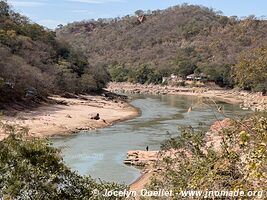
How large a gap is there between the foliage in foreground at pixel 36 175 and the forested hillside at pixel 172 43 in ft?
261

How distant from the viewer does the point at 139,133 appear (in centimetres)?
3684

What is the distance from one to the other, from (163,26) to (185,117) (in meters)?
128

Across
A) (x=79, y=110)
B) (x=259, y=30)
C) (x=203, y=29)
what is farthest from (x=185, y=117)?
(x=203, y=29)

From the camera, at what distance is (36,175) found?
26.2ft

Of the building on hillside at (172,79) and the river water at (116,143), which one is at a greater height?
the building on hillside at (172,79)

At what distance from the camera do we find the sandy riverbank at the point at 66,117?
34.8 m

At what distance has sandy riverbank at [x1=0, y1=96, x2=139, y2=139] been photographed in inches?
1368

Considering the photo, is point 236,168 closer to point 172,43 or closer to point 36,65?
point 36,65

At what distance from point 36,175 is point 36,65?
51.1 m

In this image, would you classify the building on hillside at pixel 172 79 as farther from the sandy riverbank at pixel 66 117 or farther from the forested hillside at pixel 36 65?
the sandy riverbank at pixel 66 117

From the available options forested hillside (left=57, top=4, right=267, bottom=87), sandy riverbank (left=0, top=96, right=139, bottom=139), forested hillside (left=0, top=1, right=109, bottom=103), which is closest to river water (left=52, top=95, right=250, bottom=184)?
sandy riverbank (left=0, top=96, right=139, bottom=139)

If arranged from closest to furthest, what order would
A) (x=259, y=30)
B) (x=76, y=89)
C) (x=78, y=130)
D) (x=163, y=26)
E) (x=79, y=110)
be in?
(x=78, y=130)
(x=79, y=110)
(x=76, y=89)
(x=259, y=30)
(x=163, y=26)

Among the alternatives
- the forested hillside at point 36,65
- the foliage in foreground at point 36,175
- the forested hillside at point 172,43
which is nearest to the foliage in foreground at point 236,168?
the foliage in foreground at point 36,175

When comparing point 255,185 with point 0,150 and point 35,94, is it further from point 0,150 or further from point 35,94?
point 35,94
